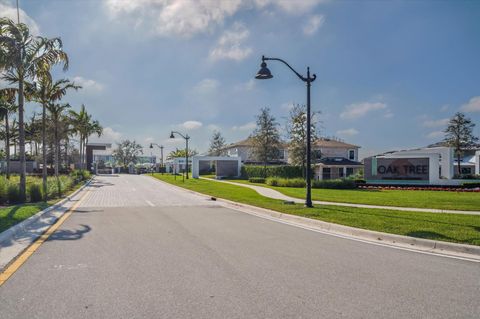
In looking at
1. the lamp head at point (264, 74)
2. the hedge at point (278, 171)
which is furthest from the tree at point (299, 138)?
the lamp head at point (264, 74)

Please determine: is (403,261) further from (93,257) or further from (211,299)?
(93,257)

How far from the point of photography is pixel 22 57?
17.5 metres

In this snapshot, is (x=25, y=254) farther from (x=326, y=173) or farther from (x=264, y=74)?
(x=326, y=173)

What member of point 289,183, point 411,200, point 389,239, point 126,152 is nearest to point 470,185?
point 289,183

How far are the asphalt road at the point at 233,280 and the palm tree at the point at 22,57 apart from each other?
32.7 feet

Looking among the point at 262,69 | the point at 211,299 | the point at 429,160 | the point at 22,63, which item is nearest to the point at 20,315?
the point at 211,299

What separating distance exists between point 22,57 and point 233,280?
649 inches

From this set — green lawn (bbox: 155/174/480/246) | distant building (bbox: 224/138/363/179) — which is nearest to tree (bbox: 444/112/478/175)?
distant building (bbox: 224/138/363/179)

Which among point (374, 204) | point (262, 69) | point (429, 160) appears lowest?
point (374, 204)

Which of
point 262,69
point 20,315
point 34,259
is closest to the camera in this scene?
point 20,315

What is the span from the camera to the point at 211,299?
4.86m

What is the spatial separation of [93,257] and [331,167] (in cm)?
4737

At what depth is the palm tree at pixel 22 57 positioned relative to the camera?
1673 centimetres

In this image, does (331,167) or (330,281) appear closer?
(330,281)
